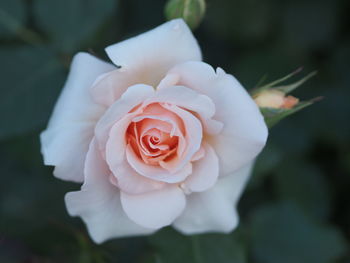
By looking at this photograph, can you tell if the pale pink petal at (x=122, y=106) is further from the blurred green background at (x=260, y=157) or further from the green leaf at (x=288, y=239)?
the green leaf at (x=288, y=239)

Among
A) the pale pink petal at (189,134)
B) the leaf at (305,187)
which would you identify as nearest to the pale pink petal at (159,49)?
the pale pink petal at (189,134)

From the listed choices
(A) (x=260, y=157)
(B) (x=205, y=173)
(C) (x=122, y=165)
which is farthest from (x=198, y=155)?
(A) (x=260, y=157)

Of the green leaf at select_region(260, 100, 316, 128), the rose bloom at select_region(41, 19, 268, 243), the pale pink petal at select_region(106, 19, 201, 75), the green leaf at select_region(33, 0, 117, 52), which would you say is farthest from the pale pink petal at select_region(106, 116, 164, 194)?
the green leaf at select_region(33, 0, 117, 52)

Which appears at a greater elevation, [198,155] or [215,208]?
[198,155]

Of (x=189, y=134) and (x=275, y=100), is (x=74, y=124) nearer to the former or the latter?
(x=189, y=134)

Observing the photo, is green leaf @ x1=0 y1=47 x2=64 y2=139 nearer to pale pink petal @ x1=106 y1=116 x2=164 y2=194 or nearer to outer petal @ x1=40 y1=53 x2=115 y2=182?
outer petal @ x1=40 y1=53 x2=115 y2=182

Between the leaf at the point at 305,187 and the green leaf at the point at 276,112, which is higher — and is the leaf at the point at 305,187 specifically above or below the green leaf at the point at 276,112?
below
